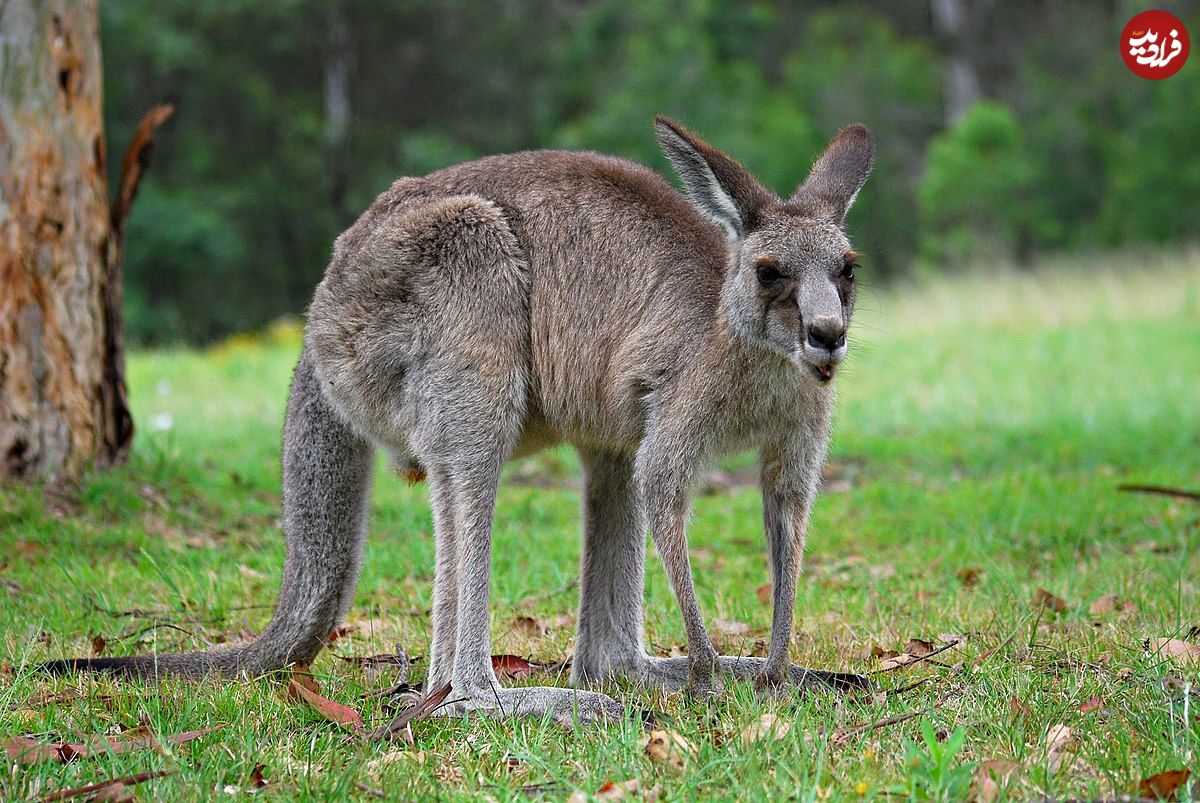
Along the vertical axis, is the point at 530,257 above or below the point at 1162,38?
below

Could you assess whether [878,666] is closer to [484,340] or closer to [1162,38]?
[484,340]

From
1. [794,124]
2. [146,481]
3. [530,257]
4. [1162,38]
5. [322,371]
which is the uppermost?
[794,124]

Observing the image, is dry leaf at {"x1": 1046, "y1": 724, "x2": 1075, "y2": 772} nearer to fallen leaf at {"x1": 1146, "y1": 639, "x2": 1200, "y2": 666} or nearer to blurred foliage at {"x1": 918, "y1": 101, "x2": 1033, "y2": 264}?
fallen leaf at {"x1": 1146, "y1": 639, "x2": 1200, "y2": 666}

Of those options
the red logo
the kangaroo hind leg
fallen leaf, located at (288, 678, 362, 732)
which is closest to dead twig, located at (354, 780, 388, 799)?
fallen leaf, located at (288, 678, 362, 732)

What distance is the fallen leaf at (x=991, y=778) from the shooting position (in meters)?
2.63

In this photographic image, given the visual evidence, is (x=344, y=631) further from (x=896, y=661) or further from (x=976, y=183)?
(x=976, y=183)

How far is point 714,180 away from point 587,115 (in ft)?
77.5

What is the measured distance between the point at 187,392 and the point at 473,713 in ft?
28.8

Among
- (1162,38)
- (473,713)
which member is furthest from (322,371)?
(1162,38)

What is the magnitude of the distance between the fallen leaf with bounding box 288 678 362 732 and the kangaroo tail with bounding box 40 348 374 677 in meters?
0.42

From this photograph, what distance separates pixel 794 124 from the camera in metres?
26.4

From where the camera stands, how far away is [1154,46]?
11.1 m

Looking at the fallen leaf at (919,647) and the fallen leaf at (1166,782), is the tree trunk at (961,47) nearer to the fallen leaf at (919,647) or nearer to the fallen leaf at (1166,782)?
the fallen leaf at (919,647)

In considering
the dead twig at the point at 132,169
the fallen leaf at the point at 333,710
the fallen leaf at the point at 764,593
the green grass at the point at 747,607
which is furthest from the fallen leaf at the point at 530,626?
the dead twig at the point at 132,169
